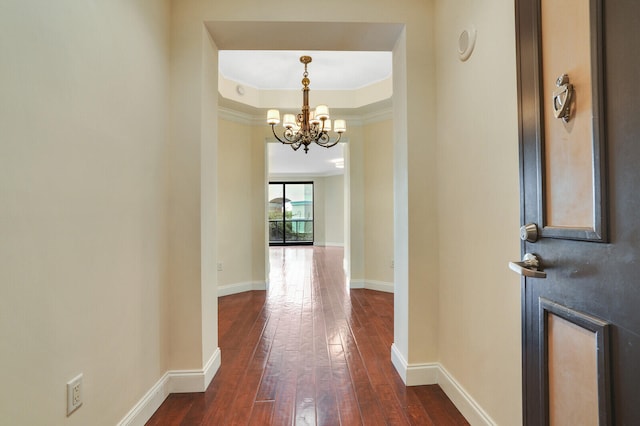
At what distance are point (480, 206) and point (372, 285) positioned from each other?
3.33 m

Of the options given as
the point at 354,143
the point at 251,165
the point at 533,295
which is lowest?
the point at 533,295

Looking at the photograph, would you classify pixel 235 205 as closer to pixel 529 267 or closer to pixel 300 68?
pixel 300 68

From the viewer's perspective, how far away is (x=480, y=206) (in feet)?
4.96

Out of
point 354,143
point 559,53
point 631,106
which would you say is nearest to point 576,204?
point 631,106

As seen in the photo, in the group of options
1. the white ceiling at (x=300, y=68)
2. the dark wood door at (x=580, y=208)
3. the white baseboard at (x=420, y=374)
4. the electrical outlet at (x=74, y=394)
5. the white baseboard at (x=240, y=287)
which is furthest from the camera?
the white baseboard at (x=240, y=287)

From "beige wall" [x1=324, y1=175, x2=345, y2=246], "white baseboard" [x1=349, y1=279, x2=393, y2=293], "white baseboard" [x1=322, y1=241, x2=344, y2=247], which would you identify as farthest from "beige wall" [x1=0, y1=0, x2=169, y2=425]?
"white baseboard" [x1=322, y1=241, x2=344, y2=247]

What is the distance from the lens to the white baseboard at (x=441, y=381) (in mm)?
1569

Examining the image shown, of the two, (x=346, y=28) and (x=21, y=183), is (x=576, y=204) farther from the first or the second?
(x=346, y=28)

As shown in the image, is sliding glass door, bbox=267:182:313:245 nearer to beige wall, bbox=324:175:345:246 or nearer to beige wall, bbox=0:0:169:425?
beige wall, bbox=324:175:345:246

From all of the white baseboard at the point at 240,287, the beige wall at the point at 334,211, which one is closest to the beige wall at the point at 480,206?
the white baseboard at the point at 240,287

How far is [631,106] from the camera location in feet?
2.06

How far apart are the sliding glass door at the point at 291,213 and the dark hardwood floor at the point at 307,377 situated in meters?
7.98

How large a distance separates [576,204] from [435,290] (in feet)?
4.41

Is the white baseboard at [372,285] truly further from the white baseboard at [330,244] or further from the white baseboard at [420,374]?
the white baseboard at [330,244]
